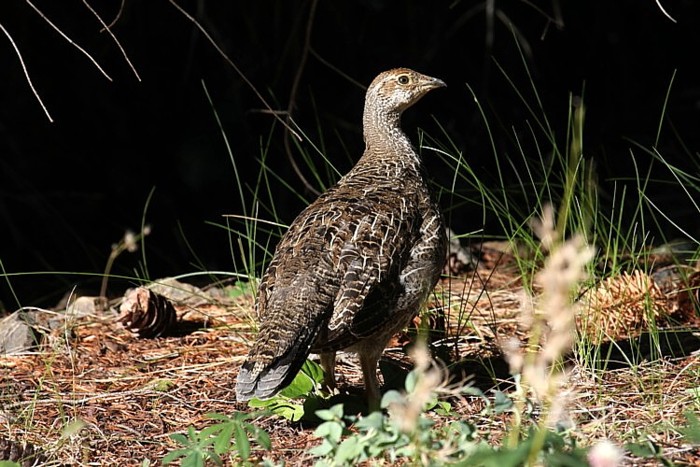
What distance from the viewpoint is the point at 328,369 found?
4383 mm

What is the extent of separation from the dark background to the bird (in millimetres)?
2789

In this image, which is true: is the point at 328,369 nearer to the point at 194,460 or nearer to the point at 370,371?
the point at 370,371

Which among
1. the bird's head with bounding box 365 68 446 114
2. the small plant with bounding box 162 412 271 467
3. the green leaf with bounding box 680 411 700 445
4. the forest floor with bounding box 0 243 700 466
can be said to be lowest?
the forest floor with bounding box 0 243 700 466

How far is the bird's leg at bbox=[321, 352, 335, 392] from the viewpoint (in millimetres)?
4359

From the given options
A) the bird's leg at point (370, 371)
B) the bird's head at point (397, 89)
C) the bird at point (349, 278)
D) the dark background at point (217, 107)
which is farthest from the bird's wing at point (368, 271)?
the dark background at point (217, 107)

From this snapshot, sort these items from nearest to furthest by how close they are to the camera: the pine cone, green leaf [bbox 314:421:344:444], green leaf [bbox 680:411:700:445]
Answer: green leaf [bbox 314:421:344:444] → green leaf [bbox 680:411:700:445] → the pine cone

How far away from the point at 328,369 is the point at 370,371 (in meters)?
0.20

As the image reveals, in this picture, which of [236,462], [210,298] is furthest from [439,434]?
[210,298]

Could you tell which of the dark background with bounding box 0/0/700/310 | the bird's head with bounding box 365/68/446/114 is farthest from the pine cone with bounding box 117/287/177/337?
the dark background with bounding box 0/0/700/310

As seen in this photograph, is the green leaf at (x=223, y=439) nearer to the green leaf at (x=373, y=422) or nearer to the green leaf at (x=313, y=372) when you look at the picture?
the green leaf at (x=373, y=422)

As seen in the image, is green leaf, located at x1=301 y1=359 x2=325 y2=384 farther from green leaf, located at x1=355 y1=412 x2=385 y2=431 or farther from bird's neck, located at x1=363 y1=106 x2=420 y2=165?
green leaf, located at x1=355 y1=412 x2=385 y2=431

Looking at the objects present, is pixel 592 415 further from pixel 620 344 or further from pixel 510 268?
pixel 510 268

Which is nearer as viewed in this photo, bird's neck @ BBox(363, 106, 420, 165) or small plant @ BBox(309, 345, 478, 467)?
small plant @ BBox(309, 345, 478, 467)

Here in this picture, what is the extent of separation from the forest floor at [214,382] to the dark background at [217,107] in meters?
1.69
